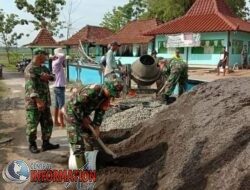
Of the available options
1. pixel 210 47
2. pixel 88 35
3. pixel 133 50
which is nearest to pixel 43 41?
pixel 88 35

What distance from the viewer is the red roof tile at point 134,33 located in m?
26.2

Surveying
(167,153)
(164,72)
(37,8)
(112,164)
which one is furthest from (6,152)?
(37,8)

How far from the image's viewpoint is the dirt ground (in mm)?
3670

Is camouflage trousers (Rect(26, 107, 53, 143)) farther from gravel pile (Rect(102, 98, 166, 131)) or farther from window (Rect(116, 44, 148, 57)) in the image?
window (Rect(116, 44, 148, 57))

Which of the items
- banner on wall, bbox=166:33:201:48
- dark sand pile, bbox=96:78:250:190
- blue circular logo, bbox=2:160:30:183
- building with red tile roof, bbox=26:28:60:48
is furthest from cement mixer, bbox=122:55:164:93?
building with red tile roof, bbox=26:28:60:48

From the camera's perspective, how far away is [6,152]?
5.94m

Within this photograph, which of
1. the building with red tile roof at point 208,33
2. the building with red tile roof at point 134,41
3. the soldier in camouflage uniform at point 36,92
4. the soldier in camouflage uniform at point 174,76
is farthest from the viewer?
the building with red tile roof at point 134,41

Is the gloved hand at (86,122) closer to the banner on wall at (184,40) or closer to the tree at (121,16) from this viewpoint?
the banner on wall at (184,40)

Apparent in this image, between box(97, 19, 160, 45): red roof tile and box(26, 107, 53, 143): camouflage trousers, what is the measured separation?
792 inches

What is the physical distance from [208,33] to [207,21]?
978mm

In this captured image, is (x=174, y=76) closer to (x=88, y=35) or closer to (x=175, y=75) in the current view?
(x=175, y=75)

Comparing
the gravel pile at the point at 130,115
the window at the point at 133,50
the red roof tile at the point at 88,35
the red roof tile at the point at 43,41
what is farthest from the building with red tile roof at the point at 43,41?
the gravel pile at the point at 130,115

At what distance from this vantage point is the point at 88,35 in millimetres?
30172

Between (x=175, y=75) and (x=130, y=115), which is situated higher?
(x=175, y=75)
